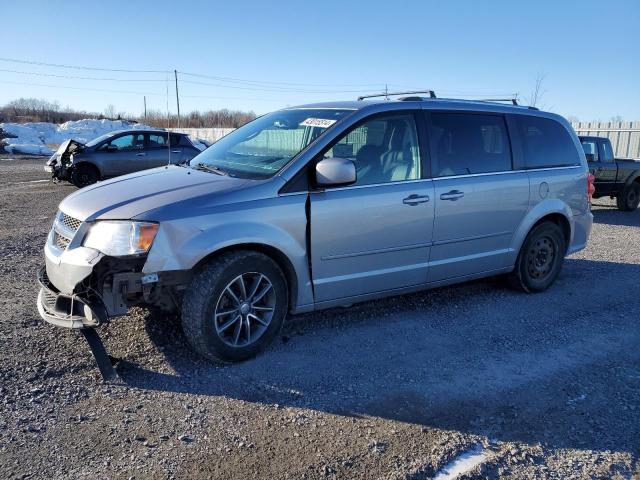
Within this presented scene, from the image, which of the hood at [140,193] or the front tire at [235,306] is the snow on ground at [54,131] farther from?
the front tire at [235,306]

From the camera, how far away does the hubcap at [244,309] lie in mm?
3963

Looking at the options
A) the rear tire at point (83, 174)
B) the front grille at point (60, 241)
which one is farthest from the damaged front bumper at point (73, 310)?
the rear tire at point (83, 174)

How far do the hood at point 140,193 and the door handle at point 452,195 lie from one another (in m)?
1.83

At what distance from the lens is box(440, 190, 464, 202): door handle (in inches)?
195

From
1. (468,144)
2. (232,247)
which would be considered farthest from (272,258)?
(468,144)

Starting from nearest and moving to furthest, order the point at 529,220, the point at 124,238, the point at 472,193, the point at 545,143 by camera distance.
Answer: the point at 124,238
the point at 472,193
the point at 529,220
the point at 545,143

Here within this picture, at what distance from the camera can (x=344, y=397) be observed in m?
3.66

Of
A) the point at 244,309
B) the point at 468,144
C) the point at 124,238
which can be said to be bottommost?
the point at 244,309

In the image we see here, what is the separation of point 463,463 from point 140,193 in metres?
2.81

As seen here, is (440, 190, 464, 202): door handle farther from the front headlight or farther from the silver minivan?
the front headlight

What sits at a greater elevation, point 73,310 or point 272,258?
point 272,258

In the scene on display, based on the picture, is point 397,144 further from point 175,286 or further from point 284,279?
point 175,286

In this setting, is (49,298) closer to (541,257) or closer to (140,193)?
(140,193)

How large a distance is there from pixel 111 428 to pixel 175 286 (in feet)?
3.35
